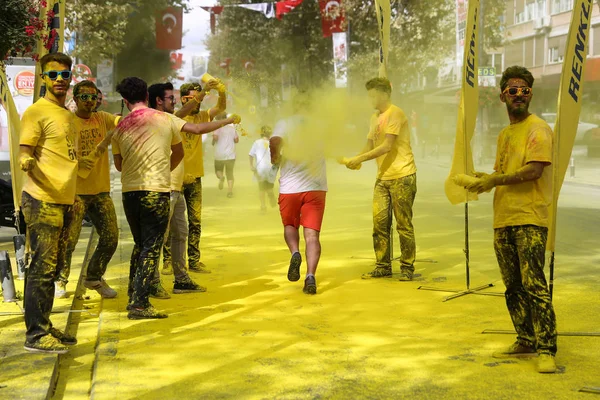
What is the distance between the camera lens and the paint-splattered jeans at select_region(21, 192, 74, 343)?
231 inches

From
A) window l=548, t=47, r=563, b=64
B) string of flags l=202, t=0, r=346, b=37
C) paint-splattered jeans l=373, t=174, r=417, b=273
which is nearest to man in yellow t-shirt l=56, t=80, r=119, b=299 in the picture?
paint-splattered jeans l=373, t=174, r=417, b=273

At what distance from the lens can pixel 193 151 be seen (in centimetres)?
926

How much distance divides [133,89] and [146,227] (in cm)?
115

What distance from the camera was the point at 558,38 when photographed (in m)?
50.5

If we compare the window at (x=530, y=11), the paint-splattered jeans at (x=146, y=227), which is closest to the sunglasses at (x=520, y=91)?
the paint-splattered jeans at (x=146, y=227)

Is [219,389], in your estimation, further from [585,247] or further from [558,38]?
[558,38]

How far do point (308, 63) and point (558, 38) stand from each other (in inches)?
594

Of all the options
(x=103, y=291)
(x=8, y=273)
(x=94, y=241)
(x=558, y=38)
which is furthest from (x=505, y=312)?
(x=558, y=38)

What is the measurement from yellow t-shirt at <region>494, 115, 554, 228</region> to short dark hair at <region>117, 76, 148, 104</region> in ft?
10.0

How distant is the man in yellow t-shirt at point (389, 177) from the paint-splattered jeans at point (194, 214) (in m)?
1.67

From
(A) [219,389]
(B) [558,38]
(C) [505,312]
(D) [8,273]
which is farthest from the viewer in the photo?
(B) [558,38]

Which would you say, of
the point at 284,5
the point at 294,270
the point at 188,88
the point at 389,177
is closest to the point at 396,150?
the point at 389,177

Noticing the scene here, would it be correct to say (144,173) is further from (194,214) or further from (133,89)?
(194,214)

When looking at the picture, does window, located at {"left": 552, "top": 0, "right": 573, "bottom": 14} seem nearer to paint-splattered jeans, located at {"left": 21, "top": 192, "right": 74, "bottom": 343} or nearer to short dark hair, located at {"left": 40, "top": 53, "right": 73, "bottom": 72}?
short dark hair, located at {"left": 40, "top": 53, "right": 73, "bottom": 72}
